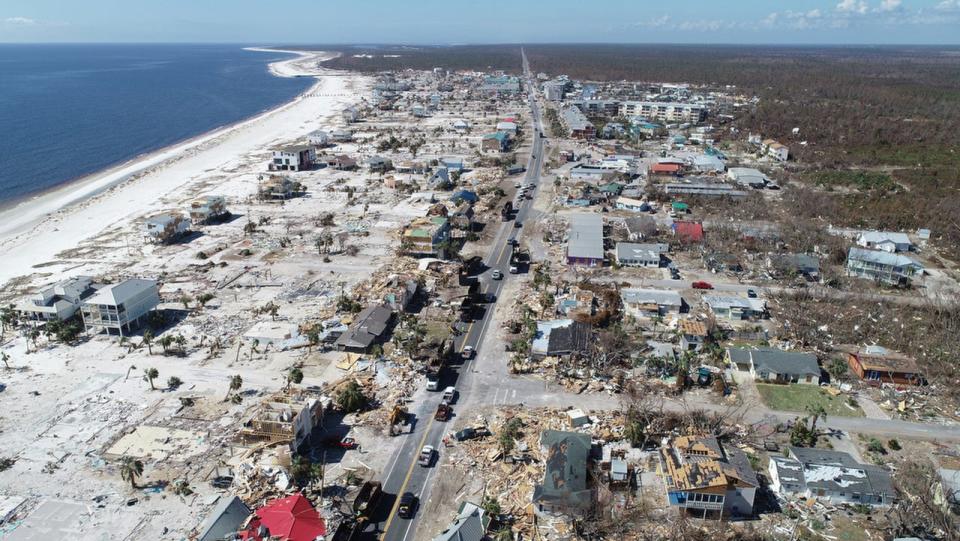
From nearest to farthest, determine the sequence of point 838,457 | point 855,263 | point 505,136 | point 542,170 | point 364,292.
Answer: point 838,457
point 364,292
point 855,263
point 542,170
point 505,136

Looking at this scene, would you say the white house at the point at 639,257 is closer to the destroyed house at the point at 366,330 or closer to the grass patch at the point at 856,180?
the destroyed house at the point at 366,330

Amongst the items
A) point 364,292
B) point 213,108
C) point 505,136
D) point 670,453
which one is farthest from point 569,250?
point 213,108

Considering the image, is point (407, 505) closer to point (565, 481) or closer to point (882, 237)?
point (565, 481)

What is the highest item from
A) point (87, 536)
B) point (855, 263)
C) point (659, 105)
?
point (659, 105)

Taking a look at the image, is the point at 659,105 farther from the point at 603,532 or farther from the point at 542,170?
the point at 603,532

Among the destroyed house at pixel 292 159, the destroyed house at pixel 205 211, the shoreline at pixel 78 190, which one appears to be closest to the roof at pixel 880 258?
the destroyed house at pixel 205 211

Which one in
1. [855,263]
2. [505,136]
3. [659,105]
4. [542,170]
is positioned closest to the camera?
[855,263]

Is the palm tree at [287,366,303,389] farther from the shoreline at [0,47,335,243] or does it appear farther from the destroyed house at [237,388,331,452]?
the shoreline at [0,47,335,243]
